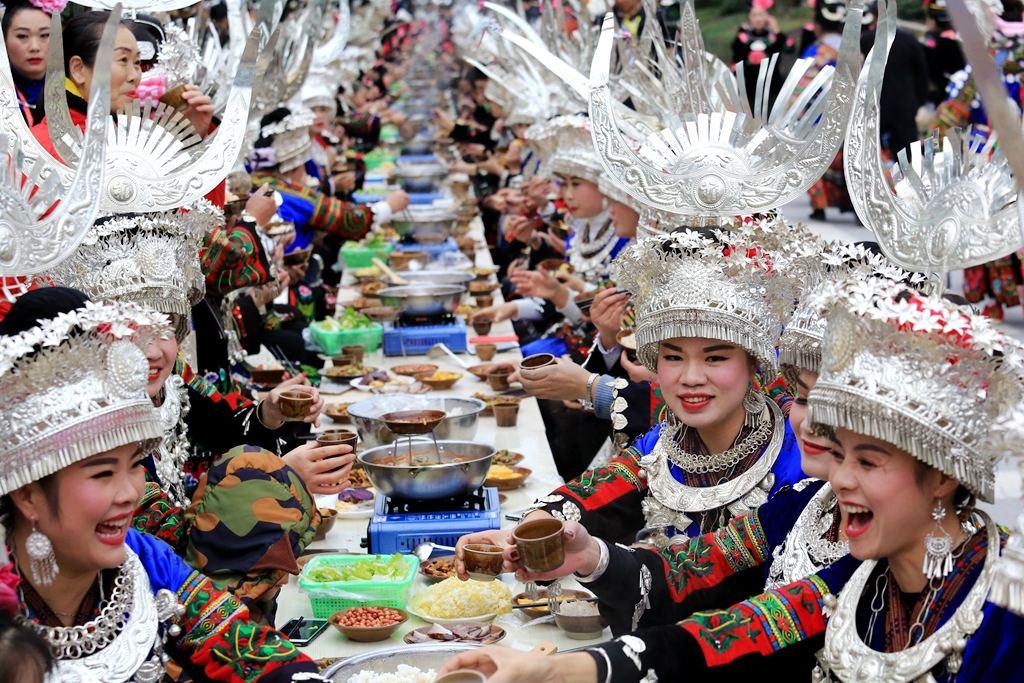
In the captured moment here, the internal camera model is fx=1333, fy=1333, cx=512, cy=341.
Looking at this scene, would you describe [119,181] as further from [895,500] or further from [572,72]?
[895,500]

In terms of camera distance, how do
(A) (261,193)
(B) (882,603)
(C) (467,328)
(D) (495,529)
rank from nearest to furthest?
(B) (882,603), (D) (495,529), (A) (261,193), (C) (467,328)

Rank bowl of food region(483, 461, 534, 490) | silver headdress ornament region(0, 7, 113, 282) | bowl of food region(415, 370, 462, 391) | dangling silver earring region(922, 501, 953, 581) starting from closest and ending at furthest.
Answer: dangling silver earring region(922, 501, 953, 581)
silver headdress ornament region(0, 7, 113, 282)
bowl of food region(483, 461, 534, 490)
bowl of food region(415, 370, 462, 391)

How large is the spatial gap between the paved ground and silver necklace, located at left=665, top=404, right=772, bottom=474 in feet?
1.59

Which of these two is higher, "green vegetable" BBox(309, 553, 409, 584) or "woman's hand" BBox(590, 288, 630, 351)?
"woman's hand" BBox(590, 288, 630, 351)

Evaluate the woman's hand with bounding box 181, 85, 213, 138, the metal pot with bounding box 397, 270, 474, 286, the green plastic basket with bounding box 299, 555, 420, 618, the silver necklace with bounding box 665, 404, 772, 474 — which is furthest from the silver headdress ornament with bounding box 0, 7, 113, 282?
the metal pot with bounding box 397, 270, 474, 286

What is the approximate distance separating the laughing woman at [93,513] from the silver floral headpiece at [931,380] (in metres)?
1.09

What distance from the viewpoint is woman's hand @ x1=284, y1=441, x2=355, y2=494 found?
3.18 m

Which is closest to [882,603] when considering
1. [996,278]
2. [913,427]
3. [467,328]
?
[913,427]

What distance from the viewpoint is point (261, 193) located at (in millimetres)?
5188

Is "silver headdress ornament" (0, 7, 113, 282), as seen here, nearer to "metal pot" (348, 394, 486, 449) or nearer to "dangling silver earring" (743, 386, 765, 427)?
"metal pot" (348, 394, 486, 449)

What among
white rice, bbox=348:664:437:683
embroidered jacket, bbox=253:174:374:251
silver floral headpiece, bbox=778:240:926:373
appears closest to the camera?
white rice, bbox=348:664:437:683

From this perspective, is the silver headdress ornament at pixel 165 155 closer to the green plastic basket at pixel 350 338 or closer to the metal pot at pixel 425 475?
the metal pot at pixel 425 475

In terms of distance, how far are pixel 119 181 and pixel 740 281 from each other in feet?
5.37

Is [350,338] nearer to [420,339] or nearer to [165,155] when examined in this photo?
[420,339]
